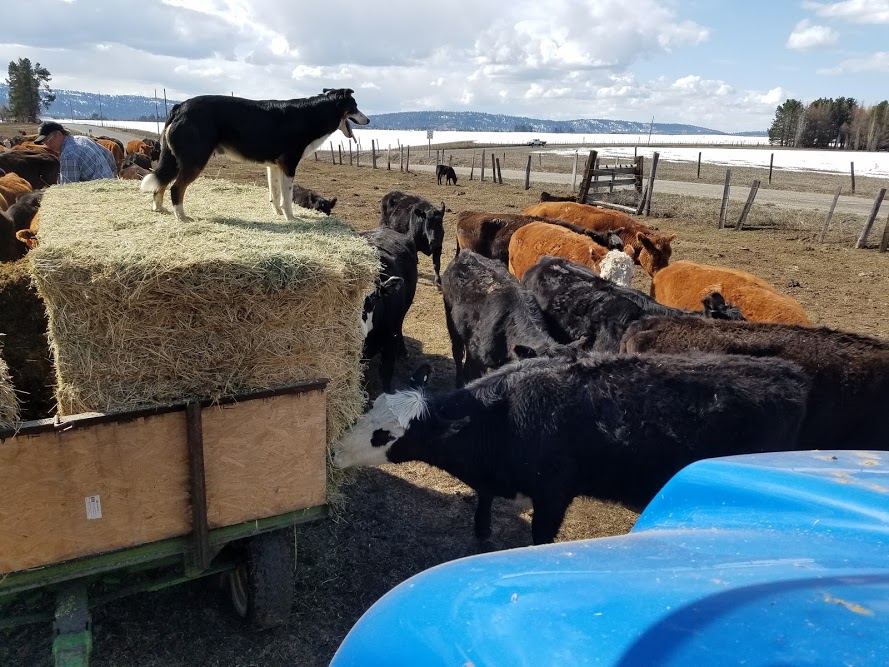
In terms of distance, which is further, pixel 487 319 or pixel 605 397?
pixel 487 319

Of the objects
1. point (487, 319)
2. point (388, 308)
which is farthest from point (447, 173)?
point (487, 319)

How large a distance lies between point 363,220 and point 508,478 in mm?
13677

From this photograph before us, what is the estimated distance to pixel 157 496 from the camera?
2662 millimetres

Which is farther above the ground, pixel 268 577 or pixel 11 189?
pixel 11 189

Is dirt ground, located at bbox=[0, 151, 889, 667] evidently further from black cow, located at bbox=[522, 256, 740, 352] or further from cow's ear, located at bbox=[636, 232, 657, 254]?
cow's ear, located at bbox=[636, 232, 657, 254]

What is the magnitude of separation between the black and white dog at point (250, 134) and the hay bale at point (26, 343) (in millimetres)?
1033

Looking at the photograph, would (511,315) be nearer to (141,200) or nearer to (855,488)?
(141,200)

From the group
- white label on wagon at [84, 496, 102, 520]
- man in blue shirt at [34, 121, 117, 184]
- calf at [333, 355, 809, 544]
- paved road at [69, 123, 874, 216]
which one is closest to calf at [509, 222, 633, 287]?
calf at [333, 355, 809, 544]

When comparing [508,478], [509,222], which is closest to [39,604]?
[508,478]

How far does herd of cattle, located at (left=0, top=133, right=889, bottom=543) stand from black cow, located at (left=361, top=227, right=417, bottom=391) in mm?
22

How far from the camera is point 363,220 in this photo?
55.0 feet

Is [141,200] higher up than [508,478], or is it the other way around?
[141,200]

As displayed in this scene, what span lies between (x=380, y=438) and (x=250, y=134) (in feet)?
8.57

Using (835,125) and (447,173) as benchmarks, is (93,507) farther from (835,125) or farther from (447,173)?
(835,125)
